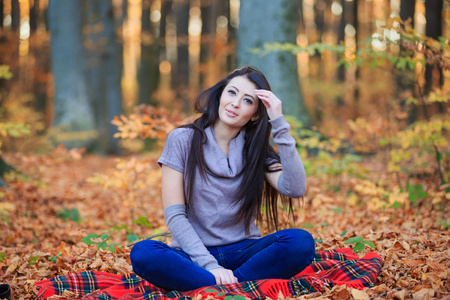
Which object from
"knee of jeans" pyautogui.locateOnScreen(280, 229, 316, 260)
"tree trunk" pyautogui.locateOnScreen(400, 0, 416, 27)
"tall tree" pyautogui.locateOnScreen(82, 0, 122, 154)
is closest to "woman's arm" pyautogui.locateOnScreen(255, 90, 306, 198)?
"knee of jeans" pyautogui.locateOnScreen(280, 229, 316, 260)

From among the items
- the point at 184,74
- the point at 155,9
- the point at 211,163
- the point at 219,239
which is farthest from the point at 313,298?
the point at 155,9

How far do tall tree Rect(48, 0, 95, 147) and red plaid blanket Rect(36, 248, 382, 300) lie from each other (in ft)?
29.0

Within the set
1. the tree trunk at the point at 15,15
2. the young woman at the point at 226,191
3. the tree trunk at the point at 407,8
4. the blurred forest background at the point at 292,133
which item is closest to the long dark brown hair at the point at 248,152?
the young woman at the point at 226,191

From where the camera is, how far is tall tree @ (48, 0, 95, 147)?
1117 cm

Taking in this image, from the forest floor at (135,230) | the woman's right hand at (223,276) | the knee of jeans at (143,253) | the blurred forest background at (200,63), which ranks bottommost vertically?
the forest floor at (135,230)

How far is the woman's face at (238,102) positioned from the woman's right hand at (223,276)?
102cm

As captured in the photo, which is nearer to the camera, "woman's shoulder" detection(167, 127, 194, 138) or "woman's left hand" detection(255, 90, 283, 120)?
"woman's left hand" detection(255, 90, 283, 120)

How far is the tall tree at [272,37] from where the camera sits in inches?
255

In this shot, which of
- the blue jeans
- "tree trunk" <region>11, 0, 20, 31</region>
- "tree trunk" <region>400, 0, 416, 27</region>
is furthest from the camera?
"tree trunk" <region>11, 0, 20, 31</region>

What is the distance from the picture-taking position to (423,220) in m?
4.15

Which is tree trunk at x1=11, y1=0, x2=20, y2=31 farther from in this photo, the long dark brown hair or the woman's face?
the woman's face

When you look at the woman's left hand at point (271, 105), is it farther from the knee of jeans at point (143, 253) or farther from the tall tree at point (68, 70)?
the tall tree at point (68, 70)

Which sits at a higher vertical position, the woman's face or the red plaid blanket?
the woman's face

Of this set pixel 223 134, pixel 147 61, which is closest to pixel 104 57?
pixel 147 61
